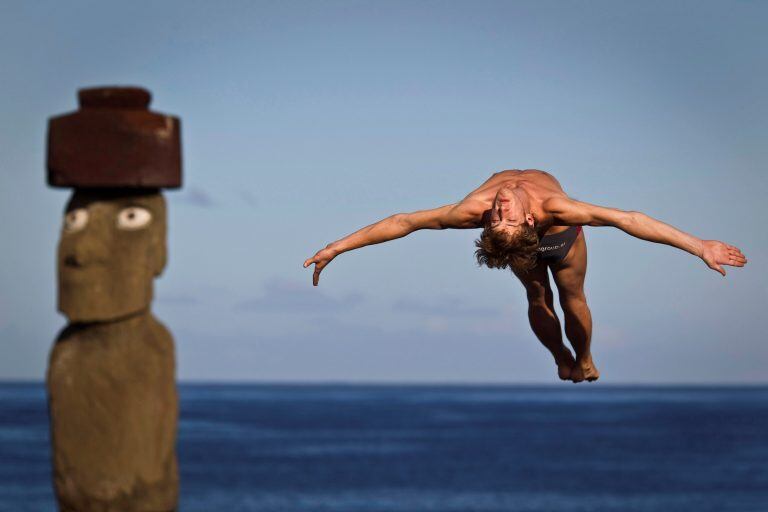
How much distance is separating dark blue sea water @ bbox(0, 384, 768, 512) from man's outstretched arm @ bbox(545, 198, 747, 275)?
6209 centimetres

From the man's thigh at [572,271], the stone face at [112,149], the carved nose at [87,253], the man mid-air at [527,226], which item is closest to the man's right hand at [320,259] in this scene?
the man mid-air at [527,226]

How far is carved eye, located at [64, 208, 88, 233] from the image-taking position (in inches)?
466

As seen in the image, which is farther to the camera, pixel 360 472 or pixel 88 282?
pixel 360 472

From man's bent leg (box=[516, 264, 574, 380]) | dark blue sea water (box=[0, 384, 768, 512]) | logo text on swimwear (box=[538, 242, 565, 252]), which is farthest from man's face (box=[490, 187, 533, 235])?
dark blue sea water (box=[0, 384, 768, 512])

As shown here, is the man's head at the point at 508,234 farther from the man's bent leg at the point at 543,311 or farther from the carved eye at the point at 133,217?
the carved eye at the point at 133,217

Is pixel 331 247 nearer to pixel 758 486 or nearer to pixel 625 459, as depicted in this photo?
pixel 758 486

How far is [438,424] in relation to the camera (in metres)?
140

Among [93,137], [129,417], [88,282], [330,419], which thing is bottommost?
[330,419]

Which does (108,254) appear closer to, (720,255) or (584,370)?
(720,255)

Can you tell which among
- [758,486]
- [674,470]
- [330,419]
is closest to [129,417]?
[758,486]

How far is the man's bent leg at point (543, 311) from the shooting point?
15.6 metres

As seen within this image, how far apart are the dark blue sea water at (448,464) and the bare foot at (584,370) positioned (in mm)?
59937

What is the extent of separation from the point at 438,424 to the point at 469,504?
61757mm

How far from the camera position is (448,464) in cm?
9538
